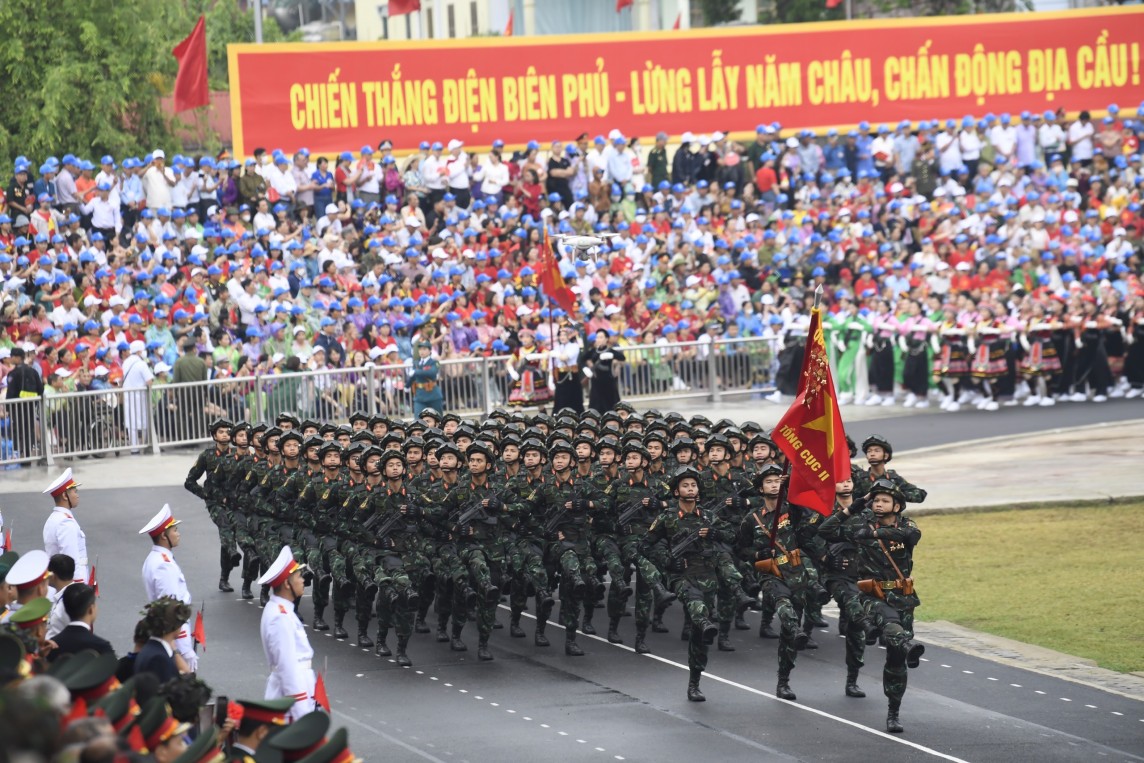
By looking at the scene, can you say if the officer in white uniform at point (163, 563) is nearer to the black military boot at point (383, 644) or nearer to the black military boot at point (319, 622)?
the black military boot at point (383, 644)

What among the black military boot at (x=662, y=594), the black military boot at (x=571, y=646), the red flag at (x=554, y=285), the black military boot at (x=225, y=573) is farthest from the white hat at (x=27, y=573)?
the red flag at (x=554, y=285)

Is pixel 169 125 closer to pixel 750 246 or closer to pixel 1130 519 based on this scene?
pixel 750 246

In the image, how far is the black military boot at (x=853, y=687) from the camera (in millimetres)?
13961

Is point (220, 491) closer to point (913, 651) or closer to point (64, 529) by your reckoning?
point (64, 529)

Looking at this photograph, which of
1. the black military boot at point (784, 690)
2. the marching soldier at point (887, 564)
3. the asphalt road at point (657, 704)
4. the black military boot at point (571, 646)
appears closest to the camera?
the asphalt road at point (657, 704)

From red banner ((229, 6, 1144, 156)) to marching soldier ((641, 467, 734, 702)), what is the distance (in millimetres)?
18837

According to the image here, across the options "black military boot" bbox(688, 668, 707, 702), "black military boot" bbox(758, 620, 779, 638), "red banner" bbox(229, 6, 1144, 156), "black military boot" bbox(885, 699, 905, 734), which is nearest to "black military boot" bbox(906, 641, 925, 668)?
"black military boot" bbox(885, 699, 905, 734)

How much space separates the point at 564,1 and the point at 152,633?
44332 mm

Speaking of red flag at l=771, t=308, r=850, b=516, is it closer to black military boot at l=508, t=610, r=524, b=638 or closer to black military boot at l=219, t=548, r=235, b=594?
black military boot at l=508, t=610, r=524, b=638

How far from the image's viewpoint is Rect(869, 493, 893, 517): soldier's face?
13.5 m

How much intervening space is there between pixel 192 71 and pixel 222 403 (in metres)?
9.90

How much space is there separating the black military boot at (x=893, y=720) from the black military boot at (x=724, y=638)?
9.03 ft

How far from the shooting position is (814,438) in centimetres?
1349

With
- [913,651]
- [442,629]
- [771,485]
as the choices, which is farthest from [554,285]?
[913,651]
